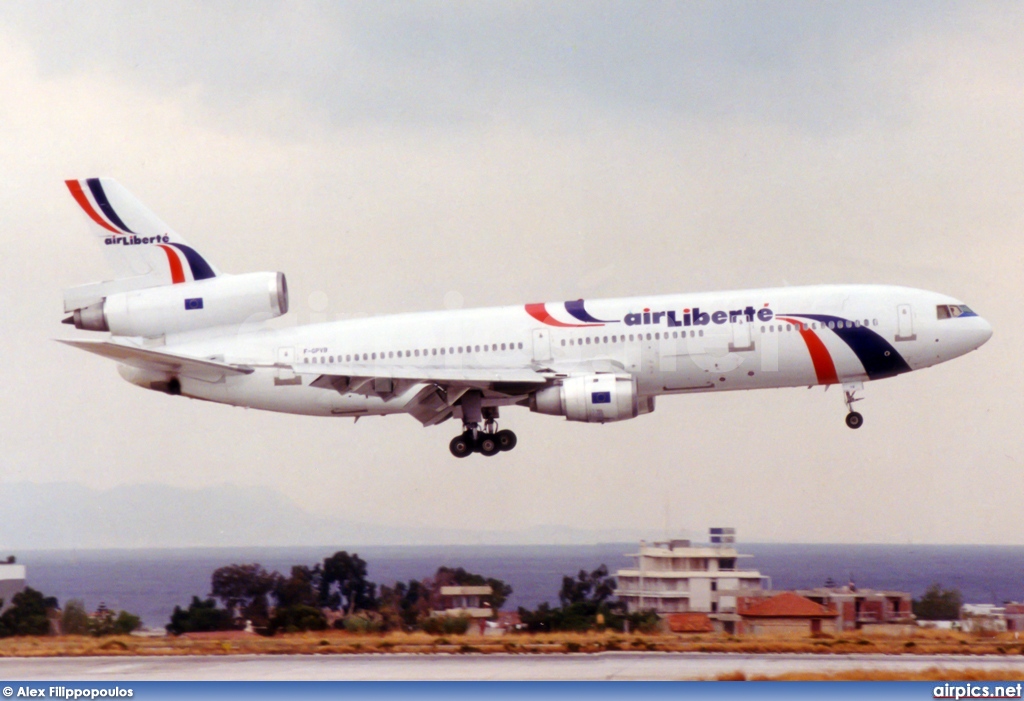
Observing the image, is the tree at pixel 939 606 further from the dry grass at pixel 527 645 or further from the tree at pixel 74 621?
the tree at pixel 74 621

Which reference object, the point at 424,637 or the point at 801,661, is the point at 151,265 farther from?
the point at 801,661

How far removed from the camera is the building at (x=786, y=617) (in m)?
44.8

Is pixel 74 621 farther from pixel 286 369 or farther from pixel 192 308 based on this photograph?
pixel 286 369

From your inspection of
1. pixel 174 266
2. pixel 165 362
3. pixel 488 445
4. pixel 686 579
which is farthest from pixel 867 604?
pixel 174 266

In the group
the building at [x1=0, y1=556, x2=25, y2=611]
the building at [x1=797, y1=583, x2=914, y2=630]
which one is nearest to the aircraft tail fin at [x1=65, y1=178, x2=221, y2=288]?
the building at [x1=0, y1=556, x2=25, y2=611]

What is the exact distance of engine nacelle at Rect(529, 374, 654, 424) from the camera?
37.6 meters

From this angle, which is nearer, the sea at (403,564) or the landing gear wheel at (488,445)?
the landing gear wheel at (488,445)

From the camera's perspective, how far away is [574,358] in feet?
129

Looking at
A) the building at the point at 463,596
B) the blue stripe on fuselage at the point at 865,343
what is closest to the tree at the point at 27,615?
the building at the point at 463,596

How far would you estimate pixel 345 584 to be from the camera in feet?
181

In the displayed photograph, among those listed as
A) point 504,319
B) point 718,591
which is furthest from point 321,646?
point 718,591

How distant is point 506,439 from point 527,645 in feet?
28.6

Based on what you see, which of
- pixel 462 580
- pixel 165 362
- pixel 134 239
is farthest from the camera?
pixel 462 580

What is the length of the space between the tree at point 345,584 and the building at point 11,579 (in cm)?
1278
